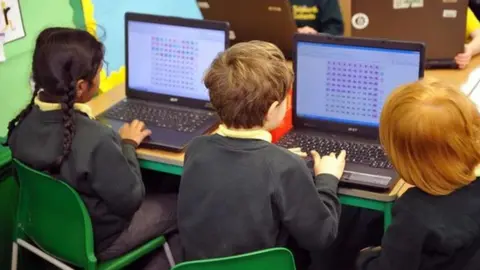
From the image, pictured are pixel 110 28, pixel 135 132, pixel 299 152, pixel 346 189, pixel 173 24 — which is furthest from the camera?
pixel 110 28

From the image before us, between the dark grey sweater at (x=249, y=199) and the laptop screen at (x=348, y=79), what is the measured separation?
39cm

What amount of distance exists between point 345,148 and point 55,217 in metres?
0.80

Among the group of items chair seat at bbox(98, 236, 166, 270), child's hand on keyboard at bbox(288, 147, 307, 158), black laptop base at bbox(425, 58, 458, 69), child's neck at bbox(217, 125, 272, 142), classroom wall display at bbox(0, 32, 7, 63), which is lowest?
chair seat at bbox(98, 236, 166, 270)

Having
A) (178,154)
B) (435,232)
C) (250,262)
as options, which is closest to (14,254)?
(178,154)

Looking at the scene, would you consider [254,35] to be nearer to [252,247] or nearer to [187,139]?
[187,139]

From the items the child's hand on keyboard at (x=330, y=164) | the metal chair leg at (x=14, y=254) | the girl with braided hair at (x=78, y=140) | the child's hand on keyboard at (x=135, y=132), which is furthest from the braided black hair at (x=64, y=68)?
the child's hand on keyboard at (x=330, y=164)

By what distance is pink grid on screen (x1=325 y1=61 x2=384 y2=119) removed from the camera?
1915 mm

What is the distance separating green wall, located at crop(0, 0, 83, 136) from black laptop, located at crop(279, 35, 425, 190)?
37.5 inches

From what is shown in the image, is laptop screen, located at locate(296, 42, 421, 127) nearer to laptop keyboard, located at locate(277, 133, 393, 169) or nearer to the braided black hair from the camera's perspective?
laptop keyboard, located at locate(277, 133, 393, 169)

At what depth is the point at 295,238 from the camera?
1.67 meters

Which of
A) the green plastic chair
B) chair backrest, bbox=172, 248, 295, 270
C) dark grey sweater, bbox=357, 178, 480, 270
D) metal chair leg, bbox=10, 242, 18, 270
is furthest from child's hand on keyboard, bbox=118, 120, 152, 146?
dark grey sweater, bbox=357, 178, 480, 270

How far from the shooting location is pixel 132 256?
196 cm

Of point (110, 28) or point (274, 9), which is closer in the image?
point (274, 9)

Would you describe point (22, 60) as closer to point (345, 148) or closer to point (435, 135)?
point (345, 148)
